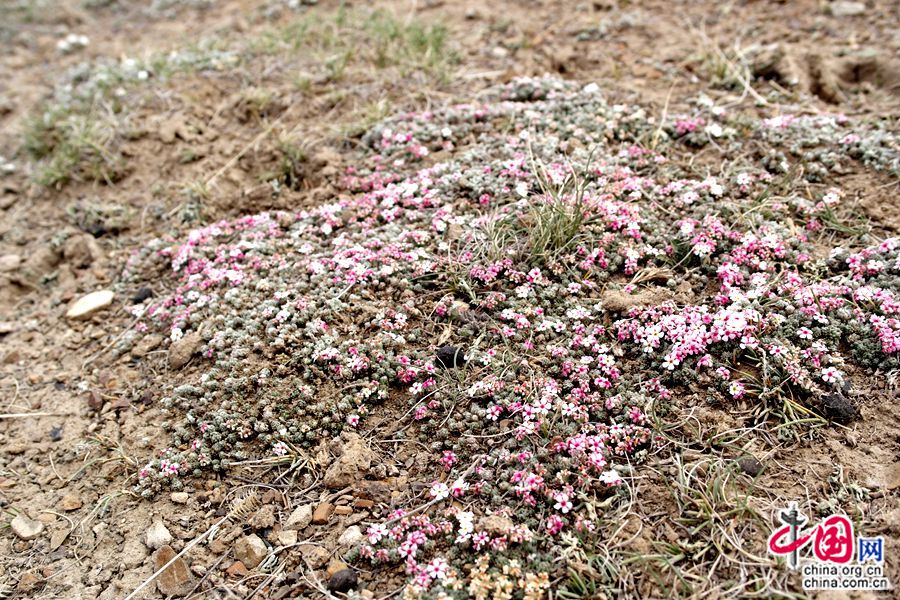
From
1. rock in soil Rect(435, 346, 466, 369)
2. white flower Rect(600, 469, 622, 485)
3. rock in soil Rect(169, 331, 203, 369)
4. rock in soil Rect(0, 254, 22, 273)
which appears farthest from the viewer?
rock in soil Rect(0, 254, 22, 273)

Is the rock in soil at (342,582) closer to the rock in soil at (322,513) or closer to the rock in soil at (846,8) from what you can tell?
the rock in soil at (322,513)

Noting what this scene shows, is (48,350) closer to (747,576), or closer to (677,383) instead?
(677,383)

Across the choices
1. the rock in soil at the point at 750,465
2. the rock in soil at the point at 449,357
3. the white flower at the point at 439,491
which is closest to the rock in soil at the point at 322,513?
the white flower at the point at 439,491

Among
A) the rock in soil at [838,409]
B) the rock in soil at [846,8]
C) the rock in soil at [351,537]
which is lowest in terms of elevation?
the rock in soil at [351,537]

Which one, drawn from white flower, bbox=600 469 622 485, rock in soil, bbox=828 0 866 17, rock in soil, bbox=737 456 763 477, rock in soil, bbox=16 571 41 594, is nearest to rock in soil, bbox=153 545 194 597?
rock in soil, bbox=16 571 41 594

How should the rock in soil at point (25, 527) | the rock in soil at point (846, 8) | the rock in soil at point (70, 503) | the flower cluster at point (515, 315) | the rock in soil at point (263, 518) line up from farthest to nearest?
the rock in soil at point (846, 8) → the rock in soil at point (70, 503) → the rock in soil at point (25, 527) → the rock in soil at point (263, 518) → the flower cluster at point (515, 315)

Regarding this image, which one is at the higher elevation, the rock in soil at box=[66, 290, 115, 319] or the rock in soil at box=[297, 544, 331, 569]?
the rock in soil at box=[66, 290, 115, 319]

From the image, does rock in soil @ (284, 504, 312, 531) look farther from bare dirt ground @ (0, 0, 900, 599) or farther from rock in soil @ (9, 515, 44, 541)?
rock in soil @ (9, 515, 44, 541)
